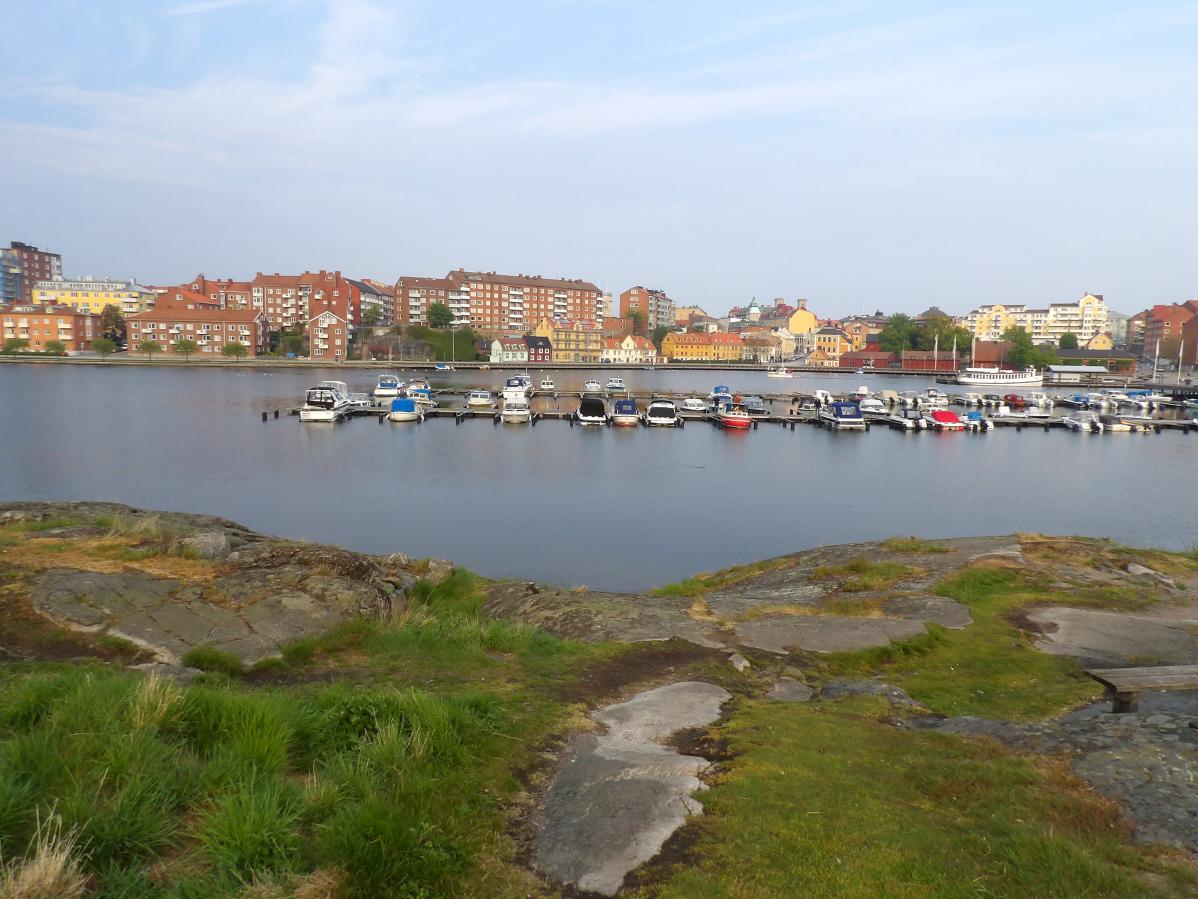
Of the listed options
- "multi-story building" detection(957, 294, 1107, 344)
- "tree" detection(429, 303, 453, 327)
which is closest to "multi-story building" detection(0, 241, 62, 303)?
"tree" detection(429, 303, 453, 327)

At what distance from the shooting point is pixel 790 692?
7.95 metres

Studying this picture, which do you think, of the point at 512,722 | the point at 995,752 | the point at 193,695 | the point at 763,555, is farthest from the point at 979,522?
the point at 193,695

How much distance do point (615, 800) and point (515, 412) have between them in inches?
1918

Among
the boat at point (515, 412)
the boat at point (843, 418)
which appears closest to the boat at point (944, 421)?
the boat at point (843, 418)

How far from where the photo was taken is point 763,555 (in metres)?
22.6

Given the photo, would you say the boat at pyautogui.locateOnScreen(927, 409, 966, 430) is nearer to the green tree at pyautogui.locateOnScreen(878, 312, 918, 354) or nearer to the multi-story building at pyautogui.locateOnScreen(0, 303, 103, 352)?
the green tree at pyautogui.locateOnScreen(878, 312, 918, 354)

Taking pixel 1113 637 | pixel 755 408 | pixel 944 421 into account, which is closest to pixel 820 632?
pixel 1113 637

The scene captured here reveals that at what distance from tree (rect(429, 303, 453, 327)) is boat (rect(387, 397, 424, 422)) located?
282ft

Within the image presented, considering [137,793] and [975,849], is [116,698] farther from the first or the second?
[975,849]

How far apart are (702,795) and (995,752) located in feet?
8.38

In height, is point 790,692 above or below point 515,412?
below

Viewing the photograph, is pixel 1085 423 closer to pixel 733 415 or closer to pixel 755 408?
pixel 755 408

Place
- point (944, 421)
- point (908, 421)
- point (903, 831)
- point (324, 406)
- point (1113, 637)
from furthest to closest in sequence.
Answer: point (908, 421)
point (944, 421)
point (324, 406)
point (1113, 637)
point (903, 831)

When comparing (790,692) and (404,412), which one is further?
(404,412)
